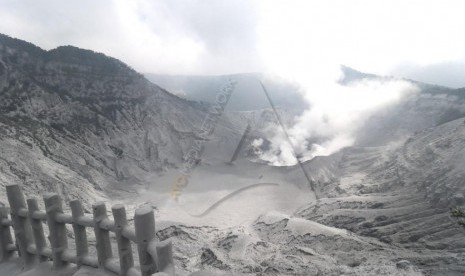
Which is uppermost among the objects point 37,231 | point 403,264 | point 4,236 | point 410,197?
point 37,231

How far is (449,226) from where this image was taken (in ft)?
67.3

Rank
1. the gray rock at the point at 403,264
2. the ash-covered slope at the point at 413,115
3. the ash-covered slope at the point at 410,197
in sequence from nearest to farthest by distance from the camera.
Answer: the gray rock at the point at 403,264, the ash-covered slope at the point at 410,197, the ash-covered slope at the point at 413,115

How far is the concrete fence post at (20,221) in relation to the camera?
345 inches

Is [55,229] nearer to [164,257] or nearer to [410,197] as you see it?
[164,257]

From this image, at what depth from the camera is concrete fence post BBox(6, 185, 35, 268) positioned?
28.8 feet

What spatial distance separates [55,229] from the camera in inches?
323

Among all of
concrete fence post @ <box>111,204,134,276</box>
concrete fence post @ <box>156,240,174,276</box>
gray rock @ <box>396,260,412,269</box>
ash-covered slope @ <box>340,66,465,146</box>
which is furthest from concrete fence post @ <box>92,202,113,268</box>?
ash-covered slope @ <box>340,66,465,146</box>

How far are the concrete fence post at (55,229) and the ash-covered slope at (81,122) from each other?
58.6 feet

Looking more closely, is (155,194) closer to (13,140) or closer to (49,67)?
(13,140)

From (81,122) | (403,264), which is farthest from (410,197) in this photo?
(81,122)

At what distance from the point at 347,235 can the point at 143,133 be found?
2471cm

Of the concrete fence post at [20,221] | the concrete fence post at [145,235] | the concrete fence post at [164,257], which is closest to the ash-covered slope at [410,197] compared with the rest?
the concrete fence post at [145,235]

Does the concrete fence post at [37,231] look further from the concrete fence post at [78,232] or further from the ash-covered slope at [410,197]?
the ash-covered slope at [410,197]

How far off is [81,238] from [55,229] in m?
0.61
